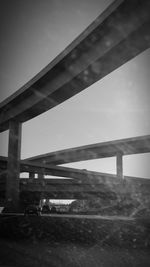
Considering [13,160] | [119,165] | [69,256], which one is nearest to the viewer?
[69,256]

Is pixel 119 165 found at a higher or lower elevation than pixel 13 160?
higher

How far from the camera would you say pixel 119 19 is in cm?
1758

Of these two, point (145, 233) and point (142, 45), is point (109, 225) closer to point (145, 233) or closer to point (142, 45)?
point (145, 233)

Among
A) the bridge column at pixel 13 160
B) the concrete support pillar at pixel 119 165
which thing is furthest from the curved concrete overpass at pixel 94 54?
the concrete support pillar at pixel 119 165

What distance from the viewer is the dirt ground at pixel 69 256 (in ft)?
25.3

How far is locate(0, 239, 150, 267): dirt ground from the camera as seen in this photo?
7711 millimetres

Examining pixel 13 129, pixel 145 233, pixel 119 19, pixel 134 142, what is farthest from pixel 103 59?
pixel 134 142

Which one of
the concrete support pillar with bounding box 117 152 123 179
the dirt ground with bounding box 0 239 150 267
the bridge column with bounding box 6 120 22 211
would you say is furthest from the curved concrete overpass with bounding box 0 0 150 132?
the concrete support pillar with bounding box 117 152 123 179

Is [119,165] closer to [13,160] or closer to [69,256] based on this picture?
[13,160]

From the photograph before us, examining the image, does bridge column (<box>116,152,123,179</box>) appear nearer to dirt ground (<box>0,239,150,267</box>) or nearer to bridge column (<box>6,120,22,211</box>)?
bridge column (<box>6,120,22,211</box>)

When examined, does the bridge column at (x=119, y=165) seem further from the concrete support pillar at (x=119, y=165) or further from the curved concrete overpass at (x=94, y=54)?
the curved concrete overpass at (x=94, y=54)

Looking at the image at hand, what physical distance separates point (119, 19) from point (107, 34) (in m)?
1.68

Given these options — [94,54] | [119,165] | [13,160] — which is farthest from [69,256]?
[119,165]

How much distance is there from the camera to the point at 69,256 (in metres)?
8.82
